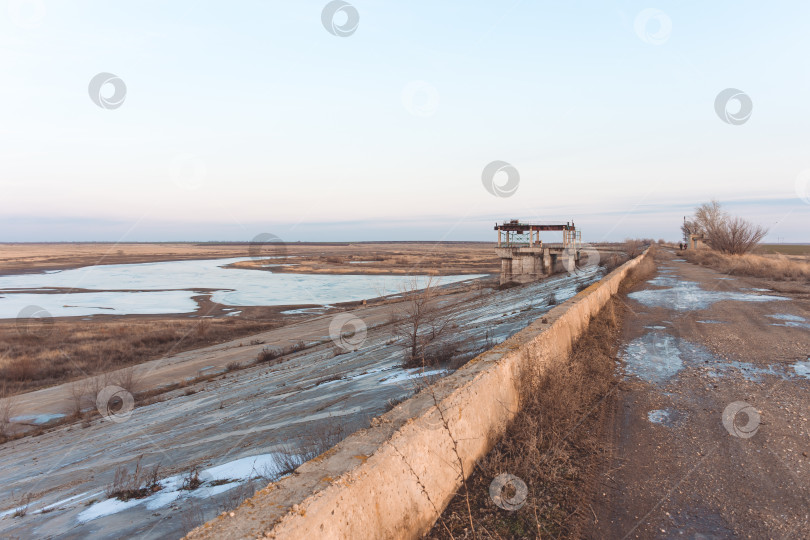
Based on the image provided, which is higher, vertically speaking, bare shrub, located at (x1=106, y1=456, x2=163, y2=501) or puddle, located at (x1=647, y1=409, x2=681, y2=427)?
puddle, located at (x1=647, y1=409, x2=681, y2=427)

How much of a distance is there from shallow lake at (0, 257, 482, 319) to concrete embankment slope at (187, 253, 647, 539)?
22.3 metres

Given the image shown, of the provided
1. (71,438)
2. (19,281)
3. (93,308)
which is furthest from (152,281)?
(71,438)

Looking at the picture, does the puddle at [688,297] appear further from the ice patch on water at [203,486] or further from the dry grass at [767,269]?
the ice patch on water at [203,486]

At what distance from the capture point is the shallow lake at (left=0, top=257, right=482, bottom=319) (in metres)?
34.7

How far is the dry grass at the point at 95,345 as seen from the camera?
58.5ft

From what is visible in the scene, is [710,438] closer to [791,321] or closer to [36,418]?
[791,321]

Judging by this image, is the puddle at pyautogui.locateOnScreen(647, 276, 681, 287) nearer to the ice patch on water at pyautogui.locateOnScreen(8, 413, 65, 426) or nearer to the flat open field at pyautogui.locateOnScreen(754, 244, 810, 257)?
the ice patch on water at pyautogui.locateOnScreen(8, 413, 65, 426)

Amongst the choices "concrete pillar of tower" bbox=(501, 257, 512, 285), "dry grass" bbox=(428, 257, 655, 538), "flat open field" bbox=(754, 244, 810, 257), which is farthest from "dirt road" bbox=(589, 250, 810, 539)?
"flat open field" bbox=(754, 244, 810, 257)

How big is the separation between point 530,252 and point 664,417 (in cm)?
2925

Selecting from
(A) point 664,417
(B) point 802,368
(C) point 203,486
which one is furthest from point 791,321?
(C) point 203,486

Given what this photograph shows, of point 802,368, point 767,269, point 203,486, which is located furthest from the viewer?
point 767,269

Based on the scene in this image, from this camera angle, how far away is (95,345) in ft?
69.3

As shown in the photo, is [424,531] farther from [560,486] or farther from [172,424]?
[172,424]

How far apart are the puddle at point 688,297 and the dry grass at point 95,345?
17574 mm
